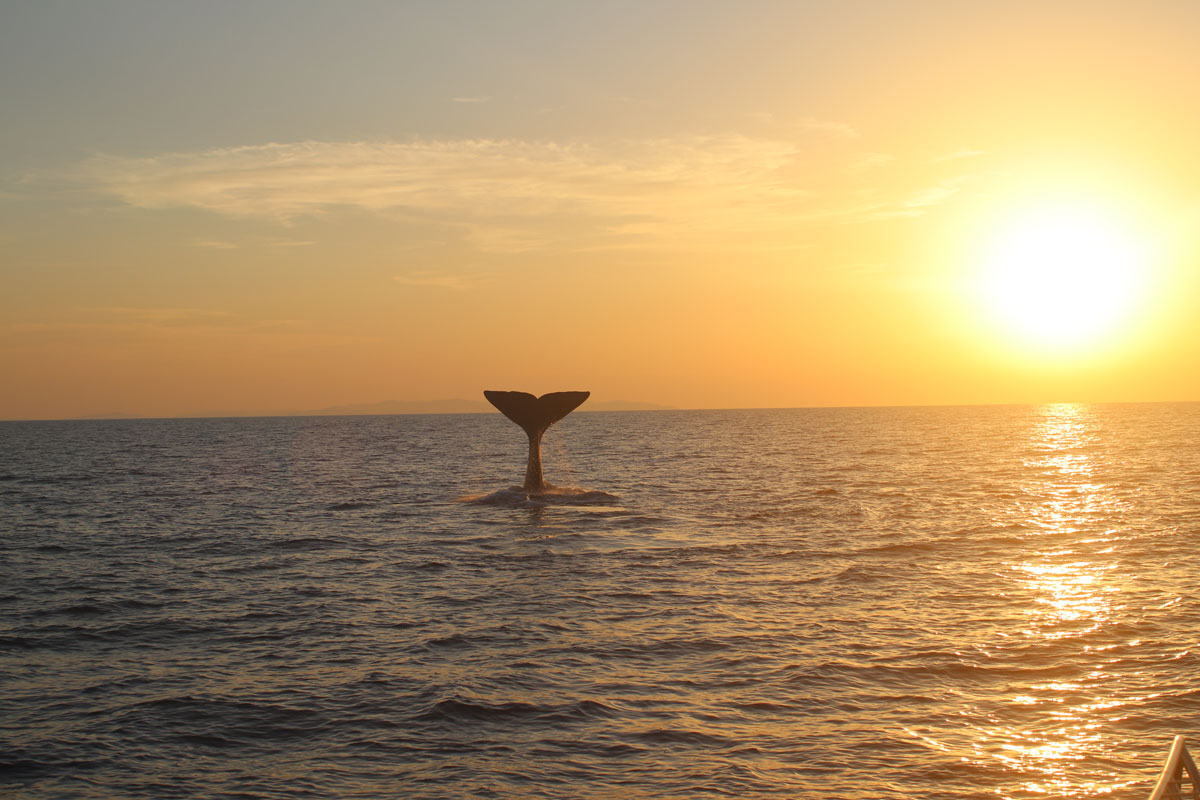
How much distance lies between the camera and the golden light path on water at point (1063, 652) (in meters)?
9.52

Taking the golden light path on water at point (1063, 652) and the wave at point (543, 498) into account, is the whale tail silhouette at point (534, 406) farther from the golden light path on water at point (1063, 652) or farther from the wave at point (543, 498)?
the golden light path on water at point (1063, 652)

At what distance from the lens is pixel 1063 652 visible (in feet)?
44.5

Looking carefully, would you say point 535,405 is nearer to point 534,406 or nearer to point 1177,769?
point 534,406

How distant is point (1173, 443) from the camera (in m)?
85.6

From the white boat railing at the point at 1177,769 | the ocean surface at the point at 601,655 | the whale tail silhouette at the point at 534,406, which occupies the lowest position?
the ocean surface at the point at 601,655

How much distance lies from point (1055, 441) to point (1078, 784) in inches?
3824

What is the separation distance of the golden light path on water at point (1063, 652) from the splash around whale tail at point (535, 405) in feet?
52.7

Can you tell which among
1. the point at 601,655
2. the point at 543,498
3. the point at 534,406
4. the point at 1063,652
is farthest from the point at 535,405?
the point at 1063,652

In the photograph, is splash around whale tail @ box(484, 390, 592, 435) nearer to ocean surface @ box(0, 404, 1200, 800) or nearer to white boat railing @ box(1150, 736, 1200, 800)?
ocean surface @ box(0, 404, 1200, 800)

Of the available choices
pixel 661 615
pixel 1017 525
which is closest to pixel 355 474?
pixel 1017 525

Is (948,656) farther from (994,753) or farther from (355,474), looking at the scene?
(355,474)

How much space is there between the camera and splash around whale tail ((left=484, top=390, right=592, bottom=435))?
35094mm

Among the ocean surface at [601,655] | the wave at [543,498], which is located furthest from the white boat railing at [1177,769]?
the wave at [543,498]

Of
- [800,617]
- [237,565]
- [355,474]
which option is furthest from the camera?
[355,474]
